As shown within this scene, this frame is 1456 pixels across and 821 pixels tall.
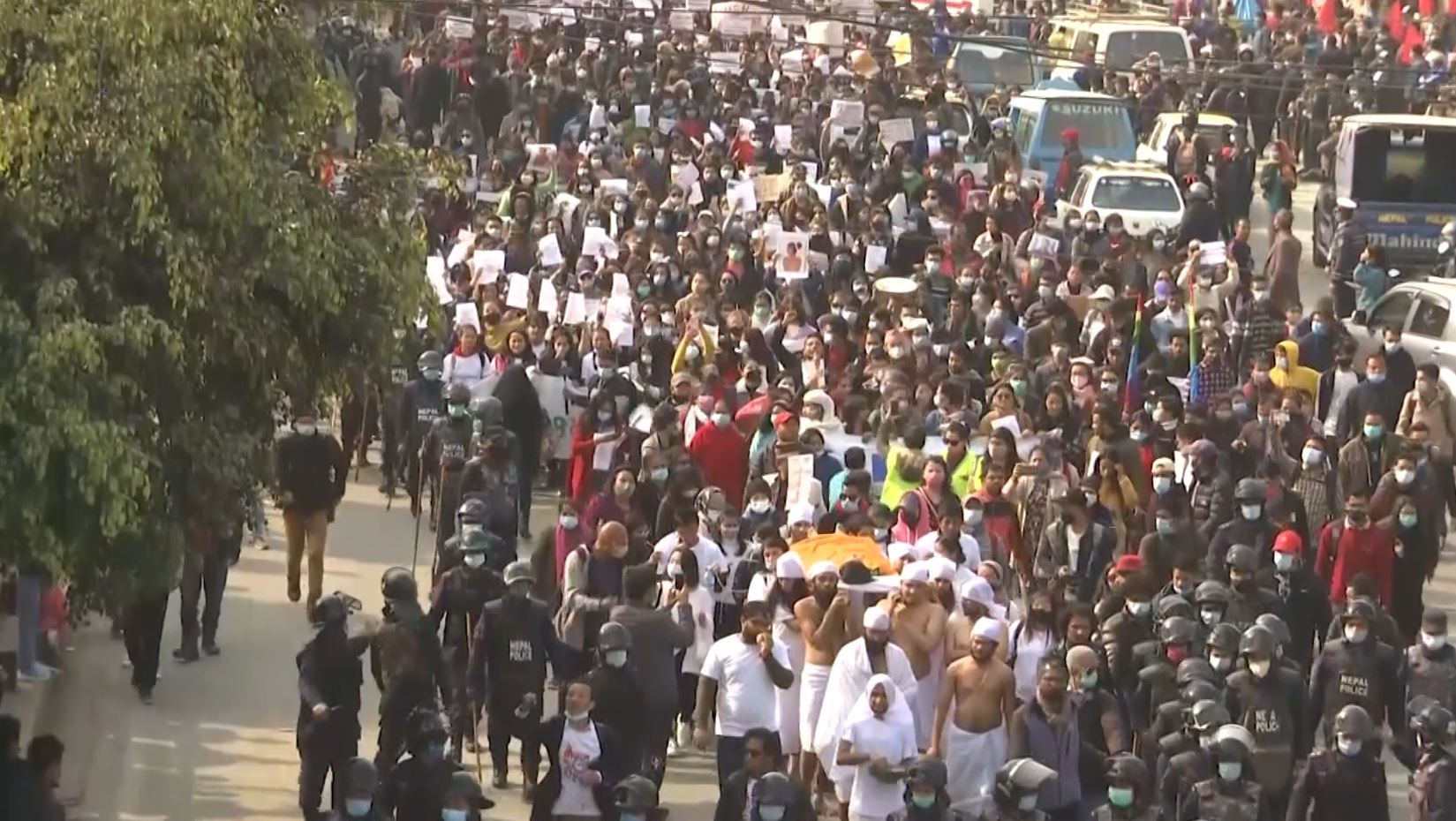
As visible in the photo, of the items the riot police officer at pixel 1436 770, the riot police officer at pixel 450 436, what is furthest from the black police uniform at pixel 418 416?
the riot police officer at pixel 1436 770

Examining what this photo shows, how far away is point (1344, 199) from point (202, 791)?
57.6 feet

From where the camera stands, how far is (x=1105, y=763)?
46.5ft

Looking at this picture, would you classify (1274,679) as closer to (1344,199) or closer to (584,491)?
(584,491)

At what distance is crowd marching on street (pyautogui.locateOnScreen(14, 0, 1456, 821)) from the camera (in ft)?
46.7

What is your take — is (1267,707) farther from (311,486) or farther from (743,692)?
(311,486)

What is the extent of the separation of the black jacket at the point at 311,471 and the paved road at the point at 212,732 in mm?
866

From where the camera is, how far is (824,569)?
15.3 meters

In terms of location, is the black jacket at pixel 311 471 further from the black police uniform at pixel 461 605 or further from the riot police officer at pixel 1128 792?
the riot police officer at pixel 1128 792

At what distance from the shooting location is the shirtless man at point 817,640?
1495 cm

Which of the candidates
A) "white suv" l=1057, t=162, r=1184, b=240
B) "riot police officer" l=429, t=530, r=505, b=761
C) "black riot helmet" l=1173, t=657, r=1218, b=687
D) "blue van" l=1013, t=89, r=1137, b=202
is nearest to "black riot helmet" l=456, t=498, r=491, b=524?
"riot police officer" l=429, t=530, r=505, b=761

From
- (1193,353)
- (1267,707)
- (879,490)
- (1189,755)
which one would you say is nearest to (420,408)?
(879,490)

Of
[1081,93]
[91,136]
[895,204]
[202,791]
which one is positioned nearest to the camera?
[91,136]

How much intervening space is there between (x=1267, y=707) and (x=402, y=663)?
389 centimetres

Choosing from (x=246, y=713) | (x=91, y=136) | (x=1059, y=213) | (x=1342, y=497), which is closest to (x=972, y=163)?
(x=1059, y=213)
